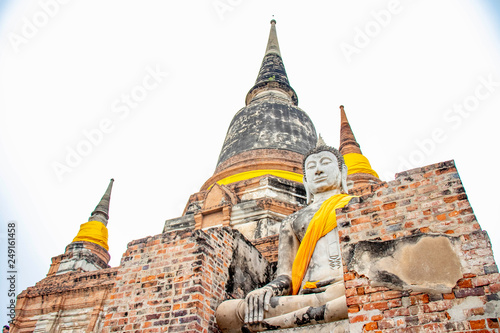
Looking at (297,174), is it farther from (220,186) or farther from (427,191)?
(427,191)

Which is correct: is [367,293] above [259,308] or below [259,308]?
below

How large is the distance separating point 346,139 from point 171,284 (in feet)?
37.0

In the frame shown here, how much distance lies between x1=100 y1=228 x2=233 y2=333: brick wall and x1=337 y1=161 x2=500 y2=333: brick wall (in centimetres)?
172

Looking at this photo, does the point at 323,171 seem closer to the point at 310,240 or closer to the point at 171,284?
the point at 310,240

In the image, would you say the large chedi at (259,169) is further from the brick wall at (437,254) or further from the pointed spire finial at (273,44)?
the brick wall at (437,254)

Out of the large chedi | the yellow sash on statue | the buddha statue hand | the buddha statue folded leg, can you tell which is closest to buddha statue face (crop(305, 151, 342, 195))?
the yellow sash on statue

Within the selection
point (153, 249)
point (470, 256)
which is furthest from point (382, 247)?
point (153, 249)

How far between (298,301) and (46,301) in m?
7.72

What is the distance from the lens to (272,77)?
53.1 feet

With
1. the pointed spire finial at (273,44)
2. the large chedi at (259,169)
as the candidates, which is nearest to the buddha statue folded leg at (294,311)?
the large chedi at (259,169)

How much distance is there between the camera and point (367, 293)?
2816mm

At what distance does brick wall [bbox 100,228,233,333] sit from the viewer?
158 inches

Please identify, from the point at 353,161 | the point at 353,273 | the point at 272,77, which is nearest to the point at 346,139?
the point at 353,161

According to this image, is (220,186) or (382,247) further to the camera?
(220,186)
